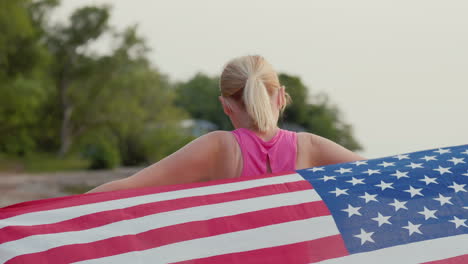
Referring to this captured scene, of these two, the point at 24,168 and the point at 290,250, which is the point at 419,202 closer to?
the point at 290,250

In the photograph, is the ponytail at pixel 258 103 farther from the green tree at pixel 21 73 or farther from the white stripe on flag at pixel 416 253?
the green tree at pixel 21 73

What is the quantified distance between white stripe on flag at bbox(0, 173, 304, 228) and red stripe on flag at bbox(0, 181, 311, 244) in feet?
0.06

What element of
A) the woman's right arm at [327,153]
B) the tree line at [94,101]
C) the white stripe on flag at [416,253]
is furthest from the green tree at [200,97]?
the white stripe on flag at [416,253]

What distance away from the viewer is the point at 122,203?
2256 millimetres

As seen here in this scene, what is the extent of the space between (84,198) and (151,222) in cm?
30

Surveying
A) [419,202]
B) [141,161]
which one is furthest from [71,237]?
[141,161]

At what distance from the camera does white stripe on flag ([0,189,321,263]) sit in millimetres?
2053

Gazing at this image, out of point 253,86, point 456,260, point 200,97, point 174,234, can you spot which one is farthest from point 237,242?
point 200,97

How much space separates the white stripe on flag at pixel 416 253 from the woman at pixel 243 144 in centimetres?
50

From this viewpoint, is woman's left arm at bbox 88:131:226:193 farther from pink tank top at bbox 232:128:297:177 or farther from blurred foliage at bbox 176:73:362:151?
blurred foliage at bbox 176:73:362:151

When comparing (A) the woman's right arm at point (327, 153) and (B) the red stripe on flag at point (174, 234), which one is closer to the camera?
(B) the red stripe on flag at point (174, 234)

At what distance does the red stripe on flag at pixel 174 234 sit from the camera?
2020mm

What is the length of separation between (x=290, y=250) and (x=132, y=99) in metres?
29.6

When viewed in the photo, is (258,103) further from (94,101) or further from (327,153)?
(94,101)
